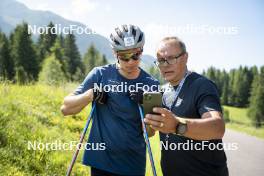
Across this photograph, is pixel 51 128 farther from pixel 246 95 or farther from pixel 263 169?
pixel 246 95

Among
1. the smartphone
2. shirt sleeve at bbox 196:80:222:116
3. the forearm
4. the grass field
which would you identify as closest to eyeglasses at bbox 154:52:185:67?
shirt sleeve at bbox 196:80:222:116

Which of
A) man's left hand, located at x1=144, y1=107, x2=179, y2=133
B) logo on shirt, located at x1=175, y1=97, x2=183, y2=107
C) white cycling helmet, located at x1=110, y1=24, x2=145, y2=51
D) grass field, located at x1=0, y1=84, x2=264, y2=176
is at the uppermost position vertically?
white cycling helmet, located at x1=110, y1=24, x2=145, y2=51

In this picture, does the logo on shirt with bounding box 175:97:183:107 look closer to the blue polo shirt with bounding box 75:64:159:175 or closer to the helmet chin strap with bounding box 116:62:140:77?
the blue polo shirt with bounding box 75:64:159:175

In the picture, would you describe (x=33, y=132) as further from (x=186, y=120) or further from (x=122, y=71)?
(x=186, y=120)

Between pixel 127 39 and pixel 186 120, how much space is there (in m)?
1.66

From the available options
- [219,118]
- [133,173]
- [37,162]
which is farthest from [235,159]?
[219,118]

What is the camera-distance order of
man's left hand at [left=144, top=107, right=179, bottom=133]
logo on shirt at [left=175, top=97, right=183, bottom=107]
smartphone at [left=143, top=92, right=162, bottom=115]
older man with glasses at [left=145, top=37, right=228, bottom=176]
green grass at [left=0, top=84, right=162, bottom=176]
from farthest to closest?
green grass at [left=0, top=84, right=162, bottom=176], logo on shirt at [left=175, top=97, right=183, bottom=107], smartphone at [left=143, top=92, right=162, bottom=115], older man with glasses at [left=145, top=37, right=228, bottom=176], man's left hand at [left=144, top=107, right=179, bottom=133]

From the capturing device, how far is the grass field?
19.9 feet

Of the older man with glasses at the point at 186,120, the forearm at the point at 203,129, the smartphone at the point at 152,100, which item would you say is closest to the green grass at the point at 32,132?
the older man with glasses at the point at 186,120

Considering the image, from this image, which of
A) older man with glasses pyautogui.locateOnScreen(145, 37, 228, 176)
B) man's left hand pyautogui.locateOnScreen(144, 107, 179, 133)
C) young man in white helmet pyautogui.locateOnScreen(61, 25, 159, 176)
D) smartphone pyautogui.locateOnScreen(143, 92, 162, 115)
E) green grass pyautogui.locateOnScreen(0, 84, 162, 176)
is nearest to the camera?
man's left hand pyautogui.locateOnScreen(144, 107, 179, 133)

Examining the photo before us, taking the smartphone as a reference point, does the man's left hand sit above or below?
below

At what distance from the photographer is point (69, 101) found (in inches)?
168

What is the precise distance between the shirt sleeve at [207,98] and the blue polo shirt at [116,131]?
0.96 metres

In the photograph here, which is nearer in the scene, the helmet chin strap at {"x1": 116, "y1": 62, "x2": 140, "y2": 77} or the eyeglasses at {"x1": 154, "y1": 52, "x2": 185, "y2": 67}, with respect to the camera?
the eyeglasses at {"x1": 154, "y1": 52, "x2": 185, "y2": 67}
